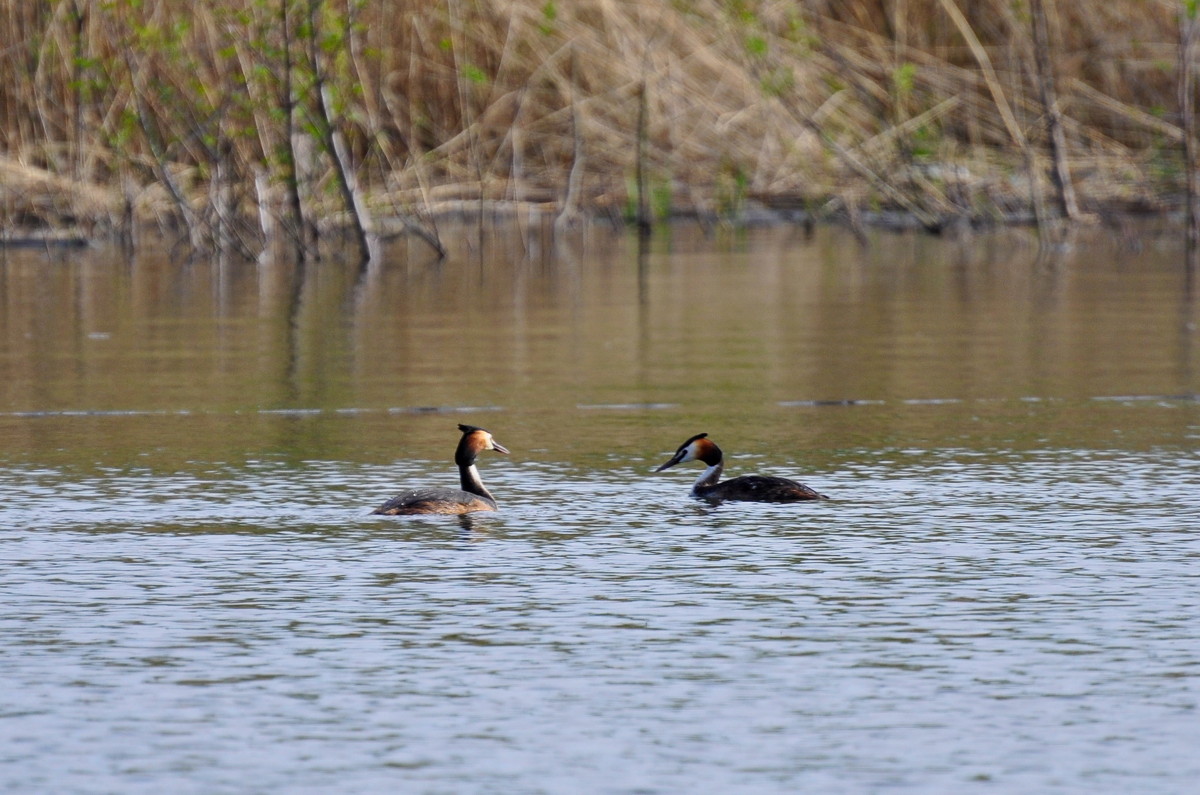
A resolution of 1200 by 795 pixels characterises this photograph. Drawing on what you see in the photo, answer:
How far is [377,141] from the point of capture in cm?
2519

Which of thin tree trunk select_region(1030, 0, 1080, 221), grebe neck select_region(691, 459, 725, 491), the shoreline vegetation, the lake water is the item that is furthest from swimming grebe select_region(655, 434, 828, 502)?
thin tree trunk select_region(1030, 0, 1080, 221)

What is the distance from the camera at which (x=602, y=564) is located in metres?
7.78

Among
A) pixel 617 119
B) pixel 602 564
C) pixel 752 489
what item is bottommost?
pixel 602 564

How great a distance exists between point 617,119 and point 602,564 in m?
22.0

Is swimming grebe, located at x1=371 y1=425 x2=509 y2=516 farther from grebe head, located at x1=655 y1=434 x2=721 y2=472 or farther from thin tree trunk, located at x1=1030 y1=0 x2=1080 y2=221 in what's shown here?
thin tree trunk, located at x1=1030 y1=0 x2=1080 y2=221

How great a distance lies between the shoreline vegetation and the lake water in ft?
31.5

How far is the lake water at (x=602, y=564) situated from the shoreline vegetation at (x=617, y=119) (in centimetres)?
959

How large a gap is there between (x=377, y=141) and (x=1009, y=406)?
14.0 metres

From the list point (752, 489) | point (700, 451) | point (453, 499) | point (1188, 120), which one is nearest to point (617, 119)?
point (1188, 120)

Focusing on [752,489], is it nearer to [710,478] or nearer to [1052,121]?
[710,478]

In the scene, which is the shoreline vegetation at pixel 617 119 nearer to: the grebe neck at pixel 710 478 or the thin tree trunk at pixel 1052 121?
the thin tree trunk at pixel 1052 121

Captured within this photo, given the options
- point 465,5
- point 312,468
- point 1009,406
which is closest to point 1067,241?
point 465,5

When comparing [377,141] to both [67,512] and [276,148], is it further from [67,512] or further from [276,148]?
[67,512]

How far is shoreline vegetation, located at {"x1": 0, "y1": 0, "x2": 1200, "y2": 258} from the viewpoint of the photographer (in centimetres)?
2603
